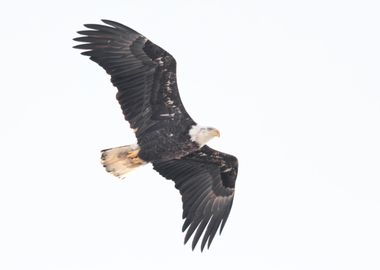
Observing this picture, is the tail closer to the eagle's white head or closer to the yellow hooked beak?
the eagle's white head

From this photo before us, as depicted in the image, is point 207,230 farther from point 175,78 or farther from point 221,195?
point 175,78

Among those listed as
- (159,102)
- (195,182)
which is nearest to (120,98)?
(159,102)

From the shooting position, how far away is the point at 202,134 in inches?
888

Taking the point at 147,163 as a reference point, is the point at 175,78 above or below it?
above

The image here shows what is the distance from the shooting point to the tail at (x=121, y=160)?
23.0 metres

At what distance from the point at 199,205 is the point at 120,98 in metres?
2.67

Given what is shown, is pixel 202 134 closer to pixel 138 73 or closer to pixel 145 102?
pixel 145 102

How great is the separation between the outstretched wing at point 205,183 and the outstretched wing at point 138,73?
1198 mm

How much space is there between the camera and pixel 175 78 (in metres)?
23.1

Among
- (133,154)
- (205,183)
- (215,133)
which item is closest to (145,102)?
(133,154)

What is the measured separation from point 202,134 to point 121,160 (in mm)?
1745

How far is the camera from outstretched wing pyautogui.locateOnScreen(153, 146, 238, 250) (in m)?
23.6

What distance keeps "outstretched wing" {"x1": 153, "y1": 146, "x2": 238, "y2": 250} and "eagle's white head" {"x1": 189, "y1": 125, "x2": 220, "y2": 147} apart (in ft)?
4.04

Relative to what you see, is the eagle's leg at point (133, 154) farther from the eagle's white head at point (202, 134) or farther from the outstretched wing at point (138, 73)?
the eagle's white head at point (202, 134)
